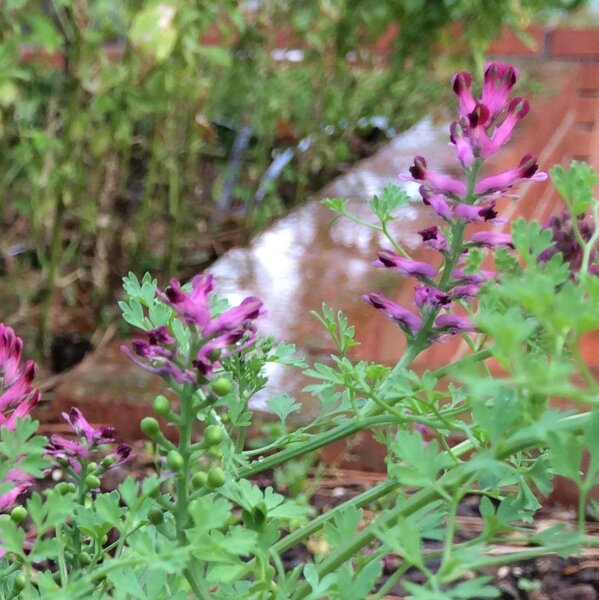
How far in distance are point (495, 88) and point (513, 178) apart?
0.24 ft

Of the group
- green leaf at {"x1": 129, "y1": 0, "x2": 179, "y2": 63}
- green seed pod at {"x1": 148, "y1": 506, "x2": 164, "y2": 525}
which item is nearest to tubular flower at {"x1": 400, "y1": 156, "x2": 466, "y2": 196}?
green seed pod at {"x1": 148, "y1": 506, "x2": 164, "y2": 525}

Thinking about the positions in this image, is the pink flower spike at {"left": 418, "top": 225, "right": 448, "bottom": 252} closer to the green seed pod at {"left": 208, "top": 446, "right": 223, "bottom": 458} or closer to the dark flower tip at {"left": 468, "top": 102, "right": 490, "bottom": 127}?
the dark flower tip at {"left": 468, "top": 102, "right": 490, "bottom": 127}

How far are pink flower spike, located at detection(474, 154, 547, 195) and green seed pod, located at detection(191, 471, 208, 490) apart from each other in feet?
1.03

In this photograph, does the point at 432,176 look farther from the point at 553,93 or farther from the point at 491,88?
the point at 553,93

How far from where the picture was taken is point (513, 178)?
0.66m

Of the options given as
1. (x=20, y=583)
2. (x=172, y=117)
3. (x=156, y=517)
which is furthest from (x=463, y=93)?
(x=172, y=117)

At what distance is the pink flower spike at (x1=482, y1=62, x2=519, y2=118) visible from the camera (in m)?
0.66

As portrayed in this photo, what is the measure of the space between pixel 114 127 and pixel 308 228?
0.62m

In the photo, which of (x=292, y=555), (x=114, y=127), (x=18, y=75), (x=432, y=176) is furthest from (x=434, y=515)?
(x=114, y=127)

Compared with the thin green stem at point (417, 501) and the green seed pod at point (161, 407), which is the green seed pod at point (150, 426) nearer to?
the green seed pod at point (161, 407)

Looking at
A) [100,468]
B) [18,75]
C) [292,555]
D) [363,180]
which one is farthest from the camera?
[363,180]

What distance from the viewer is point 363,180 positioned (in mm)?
2748

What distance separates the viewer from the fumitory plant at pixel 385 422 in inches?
18.9

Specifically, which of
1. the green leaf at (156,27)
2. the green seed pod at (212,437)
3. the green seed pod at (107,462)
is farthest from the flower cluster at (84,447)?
the green leaf at (156,27)
